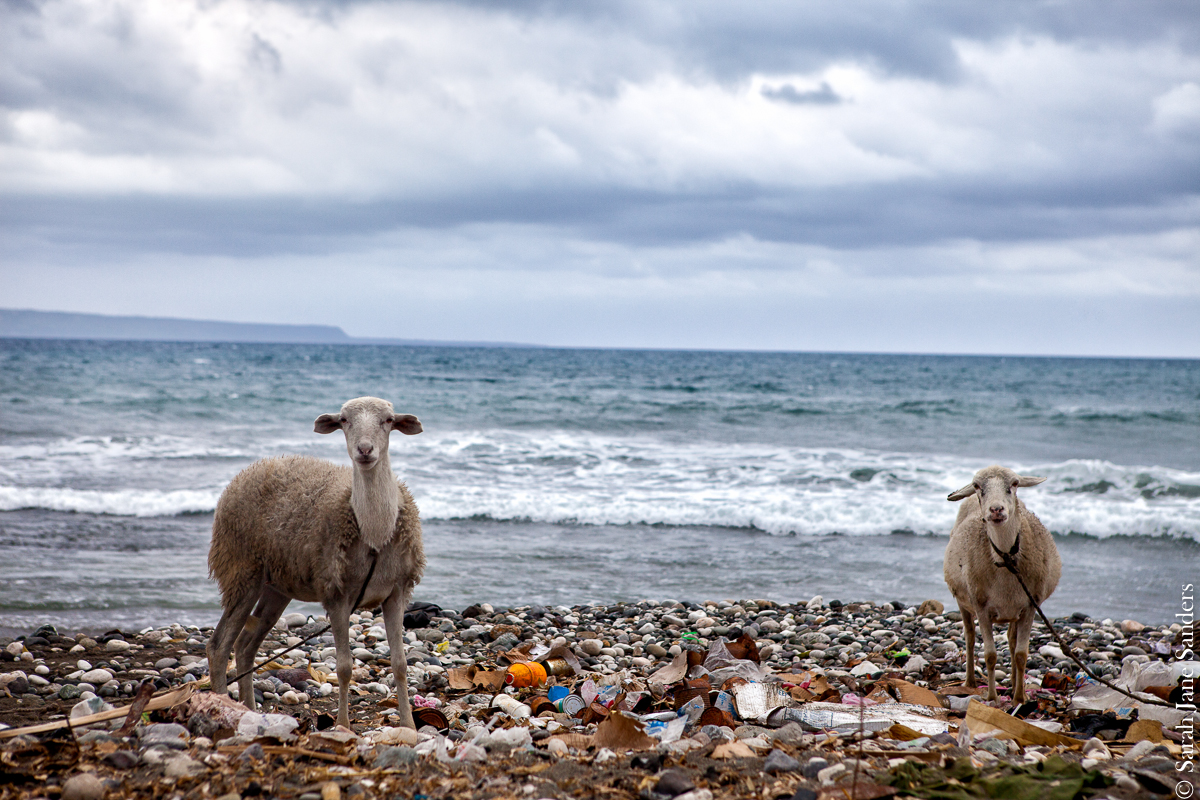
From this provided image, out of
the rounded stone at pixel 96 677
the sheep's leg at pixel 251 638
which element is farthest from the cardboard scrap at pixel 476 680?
the rounded stone at pixel 96 677

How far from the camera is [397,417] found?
602 centimetres

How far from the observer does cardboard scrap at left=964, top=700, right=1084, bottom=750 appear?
5.29 metres

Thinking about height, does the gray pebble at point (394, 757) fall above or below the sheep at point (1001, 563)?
below

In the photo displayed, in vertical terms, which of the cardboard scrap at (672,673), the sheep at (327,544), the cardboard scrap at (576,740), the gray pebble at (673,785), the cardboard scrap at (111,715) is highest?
the sheep at (327,544)

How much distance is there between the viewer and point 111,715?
17.6ft

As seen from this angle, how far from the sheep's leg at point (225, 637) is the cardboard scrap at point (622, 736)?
9.35 feet

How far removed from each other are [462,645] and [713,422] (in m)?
24.6

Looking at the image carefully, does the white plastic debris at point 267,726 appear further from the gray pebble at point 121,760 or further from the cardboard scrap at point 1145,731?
the cardboard scrap at point 1145,731

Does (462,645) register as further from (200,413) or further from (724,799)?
(200,413)

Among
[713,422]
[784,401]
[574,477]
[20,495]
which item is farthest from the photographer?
[784,401]

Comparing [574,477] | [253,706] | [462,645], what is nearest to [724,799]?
[253,706]

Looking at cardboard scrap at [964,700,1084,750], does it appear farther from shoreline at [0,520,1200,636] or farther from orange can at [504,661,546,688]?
shoreline at [0,520,1200,636]

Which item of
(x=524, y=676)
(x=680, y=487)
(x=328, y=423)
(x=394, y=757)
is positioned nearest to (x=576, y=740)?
(x=394, y=757)

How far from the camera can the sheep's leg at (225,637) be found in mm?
6246
